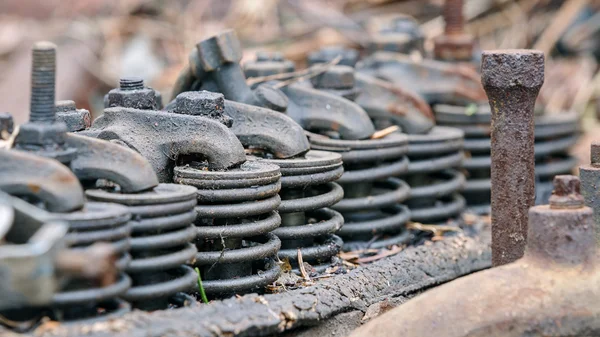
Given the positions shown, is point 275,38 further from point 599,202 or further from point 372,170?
point 599,202

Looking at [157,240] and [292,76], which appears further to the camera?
[292,76]

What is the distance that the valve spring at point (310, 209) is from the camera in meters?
2.65

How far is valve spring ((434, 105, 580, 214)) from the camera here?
12.6 feet

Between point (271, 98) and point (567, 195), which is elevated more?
point (271, 98)

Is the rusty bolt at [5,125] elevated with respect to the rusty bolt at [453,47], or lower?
lower

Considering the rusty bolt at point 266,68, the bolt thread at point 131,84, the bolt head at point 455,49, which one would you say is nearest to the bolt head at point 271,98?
the rusty bolt at point 266,68

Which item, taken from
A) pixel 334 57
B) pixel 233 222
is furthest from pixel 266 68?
pixel 233 222

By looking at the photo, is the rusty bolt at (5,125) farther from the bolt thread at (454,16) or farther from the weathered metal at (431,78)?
the bolt thread at (454,16)

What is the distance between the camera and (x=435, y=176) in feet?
11.6

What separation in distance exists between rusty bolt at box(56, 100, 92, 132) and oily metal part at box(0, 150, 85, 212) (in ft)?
1.88

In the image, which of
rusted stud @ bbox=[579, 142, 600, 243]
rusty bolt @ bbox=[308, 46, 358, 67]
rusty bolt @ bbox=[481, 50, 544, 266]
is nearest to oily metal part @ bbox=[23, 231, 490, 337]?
rusty bolt @ bbox=[481, 50, 544, 266]

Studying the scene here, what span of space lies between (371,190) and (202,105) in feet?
2.68

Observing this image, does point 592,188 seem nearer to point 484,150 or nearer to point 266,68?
point 266,68

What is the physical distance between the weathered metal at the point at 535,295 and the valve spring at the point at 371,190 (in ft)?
2.90
